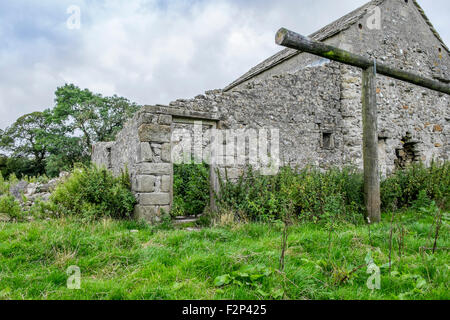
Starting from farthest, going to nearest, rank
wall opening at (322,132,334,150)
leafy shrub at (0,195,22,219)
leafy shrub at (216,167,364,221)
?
wall opening at (322,132,334,150), leafy shrub at (216,167,364,221), leafy shrub at (0,195,22,219)

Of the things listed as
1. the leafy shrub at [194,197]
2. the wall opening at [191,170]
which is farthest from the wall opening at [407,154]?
the leafy shrub at [194,197]

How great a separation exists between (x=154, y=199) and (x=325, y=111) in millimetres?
5404

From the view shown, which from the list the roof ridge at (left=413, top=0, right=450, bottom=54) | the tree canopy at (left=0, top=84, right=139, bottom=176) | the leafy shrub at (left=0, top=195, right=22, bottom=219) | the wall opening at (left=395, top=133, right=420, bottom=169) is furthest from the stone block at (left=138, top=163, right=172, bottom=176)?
the tree canopy at (left=0, top=84, right=139, bottom=176)

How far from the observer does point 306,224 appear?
211 inches

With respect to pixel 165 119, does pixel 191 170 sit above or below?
below

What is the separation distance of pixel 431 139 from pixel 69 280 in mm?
11864

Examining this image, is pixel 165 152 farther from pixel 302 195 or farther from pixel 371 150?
pixel 371 150

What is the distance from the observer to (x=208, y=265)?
325 cm

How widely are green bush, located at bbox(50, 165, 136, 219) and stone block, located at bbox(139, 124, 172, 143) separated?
1173mm

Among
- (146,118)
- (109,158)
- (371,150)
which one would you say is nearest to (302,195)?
(371,150)

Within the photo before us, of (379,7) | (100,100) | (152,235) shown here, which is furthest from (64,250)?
(100,100)

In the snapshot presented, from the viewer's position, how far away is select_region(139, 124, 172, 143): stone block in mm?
5824

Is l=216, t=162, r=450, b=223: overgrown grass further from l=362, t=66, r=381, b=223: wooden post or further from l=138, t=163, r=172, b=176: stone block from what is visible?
l=138, t=163, r=172, b=176: stone block
